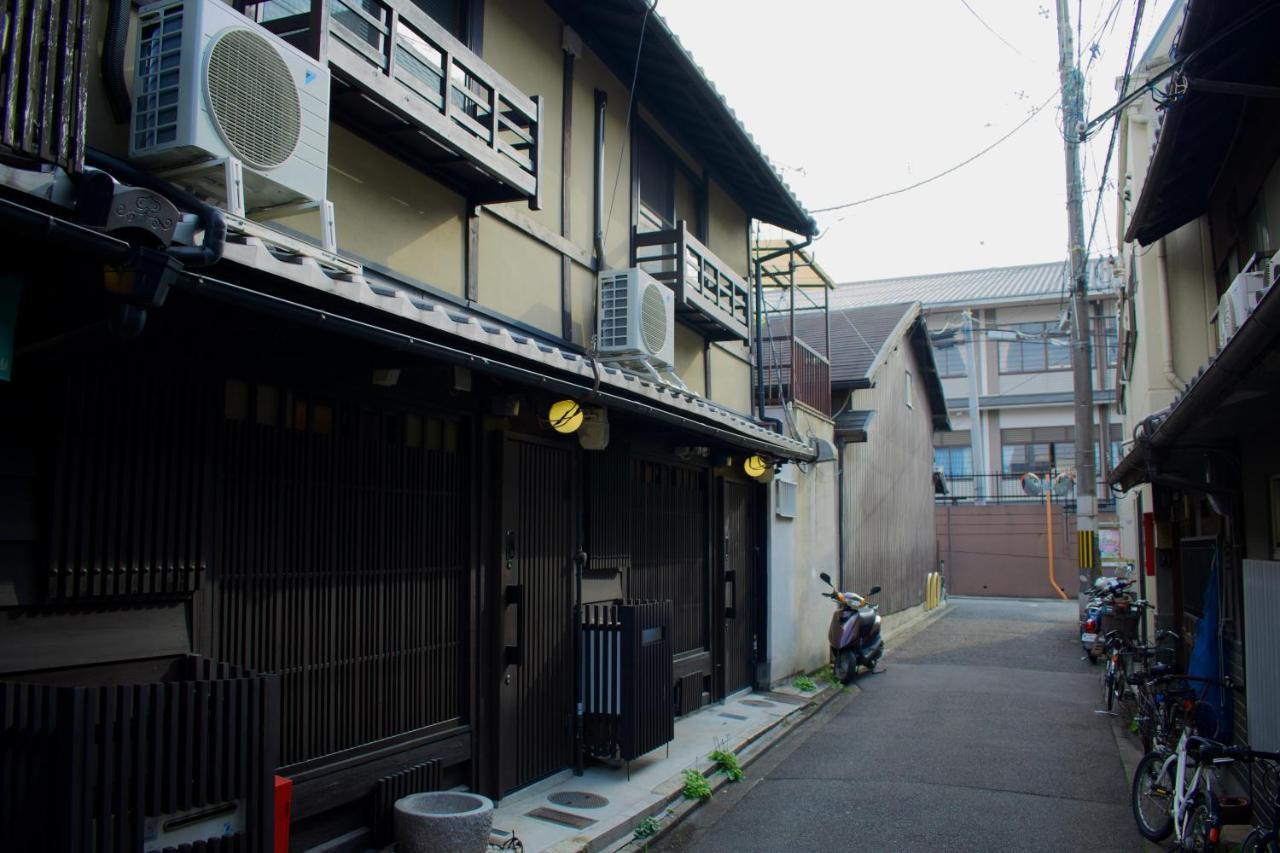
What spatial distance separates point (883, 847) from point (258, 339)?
223 inches

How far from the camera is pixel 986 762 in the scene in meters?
9.80

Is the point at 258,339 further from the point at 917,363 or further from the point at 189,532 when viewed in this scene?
the point at 917,363

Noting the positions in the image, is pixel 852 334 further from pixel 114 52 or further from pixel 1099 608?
pixel 114 52

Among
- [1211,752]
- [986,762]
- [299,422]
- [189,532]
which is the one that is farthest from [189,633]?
[986,762]

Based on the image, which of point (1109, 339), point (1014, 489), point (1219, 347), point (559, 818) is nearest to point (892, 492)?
point (1219, 347)

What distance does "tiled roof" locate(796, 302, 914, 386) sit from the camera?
65.0 ft

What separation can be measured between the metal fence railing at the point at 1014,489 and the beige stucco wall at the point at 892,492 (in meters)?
6.48

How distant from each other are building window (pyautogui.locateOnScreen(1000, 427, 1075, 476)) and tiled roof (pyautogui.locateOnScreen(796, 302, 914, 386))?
18.1 metres

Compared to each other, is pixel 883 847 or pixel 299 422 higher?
pixel 299 422

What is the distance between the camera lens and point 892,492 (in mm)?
23438

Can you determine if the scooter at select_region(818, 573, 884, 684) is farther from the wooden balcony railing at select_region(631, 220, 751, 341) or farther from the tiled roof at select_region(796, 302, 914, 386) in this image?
the tiled roof at select_region(796, 302, 914, 386)

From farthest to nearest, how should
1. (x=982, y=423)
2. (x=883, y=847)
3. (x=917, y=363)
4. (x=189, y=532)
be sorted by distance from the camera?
(x=982, y=423)
(x=917, y=363)
(x=883, y=847)
(x=189, y=532)

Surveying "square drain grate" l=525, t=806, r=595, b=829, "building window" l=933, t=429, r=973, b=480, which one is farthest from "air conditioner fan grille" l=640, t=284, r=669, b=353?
"building window" l=933, t=429, r=973, b=480

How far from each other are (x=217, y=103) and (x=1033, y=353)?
4052cm
